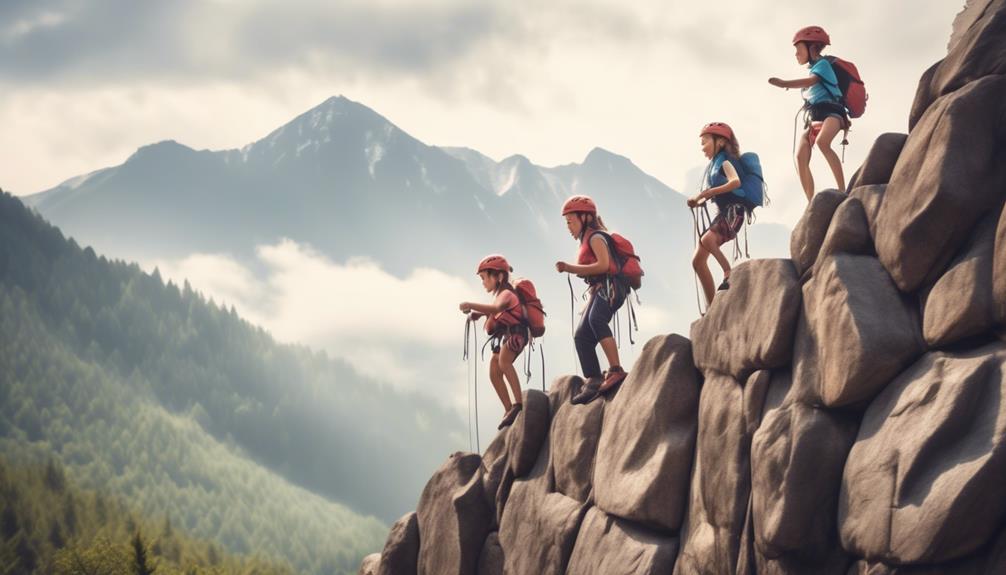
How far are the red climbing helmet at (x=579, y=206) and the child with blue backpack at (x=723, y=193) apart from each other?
1818 millimetres

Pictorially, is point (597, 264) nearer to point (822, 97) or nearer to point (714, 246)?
point (714, 246)

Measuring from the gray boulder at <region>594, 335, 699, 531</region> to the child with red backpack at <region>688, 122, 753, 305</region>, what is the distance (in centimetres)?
115

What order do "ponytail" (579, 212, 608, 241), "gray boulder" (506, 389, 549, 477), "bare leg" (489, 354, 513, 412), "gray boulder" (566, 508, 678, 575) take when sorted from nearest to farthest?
"gray boulder" (566, 508, 678, 575) → "ponytail" (579, 212, 608, 241) → "gray boulder" (506, 389, 549, 477) → "bare leg" (489, 354, 513, 412)

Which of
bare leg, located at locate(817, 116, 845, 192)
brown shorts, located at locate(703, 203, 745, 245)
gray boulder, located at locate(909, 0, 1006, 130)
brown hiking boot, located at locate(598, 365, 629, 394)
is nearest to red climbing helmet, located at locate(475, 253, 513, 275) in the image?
brown hiking boot, located at locate(598, 365, 629, 394)

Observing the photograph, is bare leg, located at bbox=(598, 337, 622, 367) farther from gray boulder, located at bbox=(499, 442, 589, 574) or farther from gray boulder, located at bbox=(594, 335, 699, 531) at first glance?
gray boulder, located at bbox=(499, 442, 589, 574)

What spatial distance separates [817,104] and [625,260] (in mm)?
3518

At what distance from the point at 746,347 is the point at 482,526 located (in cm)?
656

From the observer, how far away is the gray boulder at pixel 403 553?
18.6 metres

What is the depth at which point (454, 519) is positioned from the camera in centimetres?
1744

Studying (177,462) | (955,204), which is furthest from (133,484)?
(955,204)

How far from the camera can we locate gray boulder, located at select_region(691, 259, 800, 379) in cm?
1203

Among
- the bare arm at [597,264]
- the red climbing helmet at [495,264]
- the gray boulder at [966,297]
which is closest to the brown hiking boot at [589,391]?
the bare arm at [597,264]

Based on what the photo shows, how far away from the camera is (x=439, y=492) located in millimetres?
18312

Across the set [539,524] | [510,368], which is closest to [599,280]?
[510,368]
